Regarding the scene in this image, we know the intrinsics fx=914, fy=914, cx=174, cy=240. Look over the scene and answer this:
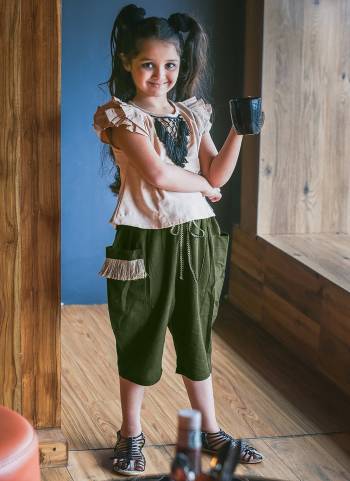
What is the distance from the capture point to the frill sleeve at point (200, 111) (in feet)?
8.70

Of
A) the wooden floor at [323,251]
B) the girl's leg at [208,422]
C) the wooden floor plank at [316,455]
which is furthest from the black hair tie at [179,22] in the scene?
the wooden floor plank at [316,455]

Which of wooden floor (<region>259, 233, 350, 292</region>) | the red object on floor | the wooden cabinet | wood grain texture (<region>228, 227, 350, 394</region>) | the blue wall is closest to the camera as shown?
the red object on floor

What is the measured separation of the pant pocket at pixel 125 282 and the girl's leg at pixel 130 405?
19cm

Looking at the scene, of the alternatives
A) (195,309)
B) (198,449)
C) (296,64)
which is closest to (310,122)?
(296,64)

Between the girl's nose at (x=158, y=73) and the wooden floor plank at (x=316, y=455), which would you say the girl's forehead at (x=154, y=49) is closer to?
the girl's nose at (x=158, y=73)

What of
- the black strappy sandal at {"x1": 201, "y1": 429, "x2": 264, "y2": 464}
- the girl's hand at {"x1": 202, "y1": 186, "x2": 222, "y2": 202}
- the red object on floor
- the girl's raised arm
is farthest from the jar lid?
the black strappy sandal at {"x1": 201, "y1": 429, "x2": 264, "y2": 464}

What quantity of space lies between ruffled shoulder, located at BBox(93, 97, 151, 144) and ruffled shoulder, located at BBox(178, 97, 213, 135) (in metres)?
0.17

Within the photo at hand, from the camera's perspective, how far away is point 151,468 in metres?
2.71

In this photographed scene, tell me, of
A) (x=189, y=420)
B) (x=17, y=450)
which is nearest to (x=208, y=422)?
(x=17, y=450)

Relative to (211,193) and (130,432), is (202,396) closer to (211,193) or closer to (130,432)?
(130,432)

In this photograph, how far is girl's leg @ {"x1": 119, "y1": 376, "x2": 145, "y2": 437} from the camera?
273 centimetres

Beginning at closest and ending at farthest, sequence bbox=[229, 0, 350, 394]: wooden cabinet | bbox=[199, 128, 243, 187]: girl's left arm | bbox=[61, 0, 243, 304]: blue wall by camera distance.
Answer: bbox=[199, 128, 243, 187]: girl's left arm → bbox=[229, 0, 350, 394]: wooden cabinet → bbox=[61, 0, 243, 304]: blue wall

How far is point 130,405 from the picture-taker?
8.97 feet

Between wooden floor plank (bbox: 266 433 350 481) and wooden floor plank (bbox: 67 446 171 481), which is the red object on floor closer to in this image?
wooden floor plank (bbox: 67 446 171 481)
